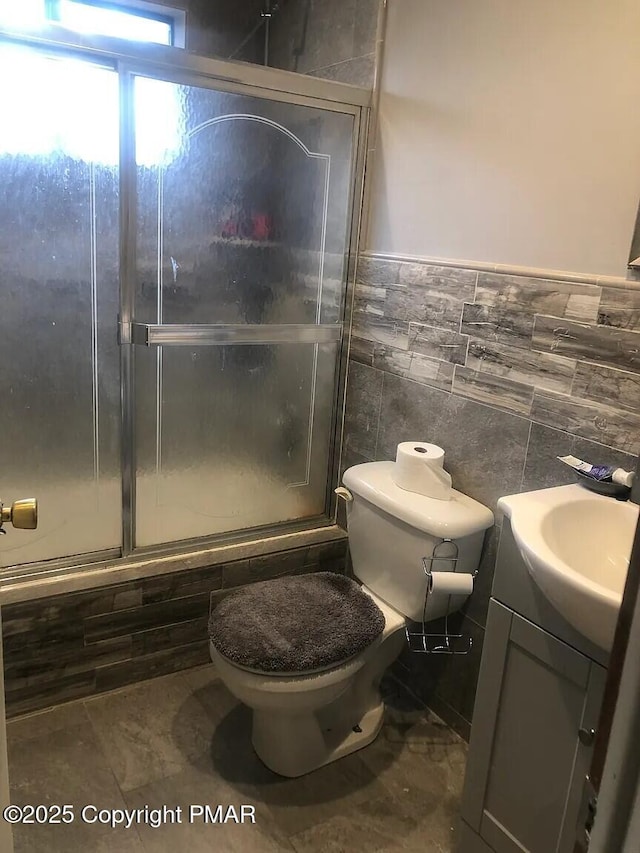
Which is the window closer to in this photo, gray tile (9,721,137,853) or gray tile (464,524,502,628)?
gray tile (464,524,502,628)

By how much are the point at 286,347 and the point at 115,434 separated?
613mm

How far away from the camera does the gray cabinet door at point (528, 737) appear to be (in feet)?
4.12

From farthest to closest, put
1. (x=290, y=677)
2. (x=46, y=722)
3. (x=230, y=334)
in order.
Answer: (x=230, y=334) → (x=46, y=722) → (x=290, y=677)

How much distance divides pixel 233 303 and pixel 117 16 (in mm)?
1292

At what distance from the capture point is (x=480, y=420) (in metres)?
1.87

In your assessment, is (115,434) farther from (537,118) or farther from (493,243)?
(537,118)

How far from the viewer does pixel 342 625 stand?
174 cm

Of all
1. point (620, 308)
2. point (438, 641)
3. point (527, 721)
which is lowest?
point (438, 641)

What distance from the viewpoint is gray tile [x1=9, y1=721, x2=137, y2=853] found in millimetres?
1598

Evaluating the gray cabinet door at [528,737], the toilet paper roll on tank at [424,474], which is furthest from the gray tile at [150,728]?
the toilet paper roll on tank at [424,474]

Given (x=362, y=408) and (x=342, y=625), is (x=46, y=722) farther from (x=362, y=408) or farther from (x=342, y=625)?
(x=362, y=408)

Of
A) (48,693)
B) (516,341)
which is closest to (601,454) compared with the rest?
(516,341)

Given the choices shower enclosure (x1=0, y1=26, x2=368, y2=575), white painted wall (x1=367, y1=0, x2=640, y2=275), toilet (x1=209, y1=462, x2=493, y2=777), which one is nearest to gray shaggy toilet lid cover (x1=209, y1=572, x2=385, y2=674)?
toilet (x1=209, y1=462, x2=493, y2=777)

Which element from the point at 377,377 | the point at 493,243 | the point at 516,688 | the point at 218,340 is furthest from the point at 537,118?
the point at 516,688
